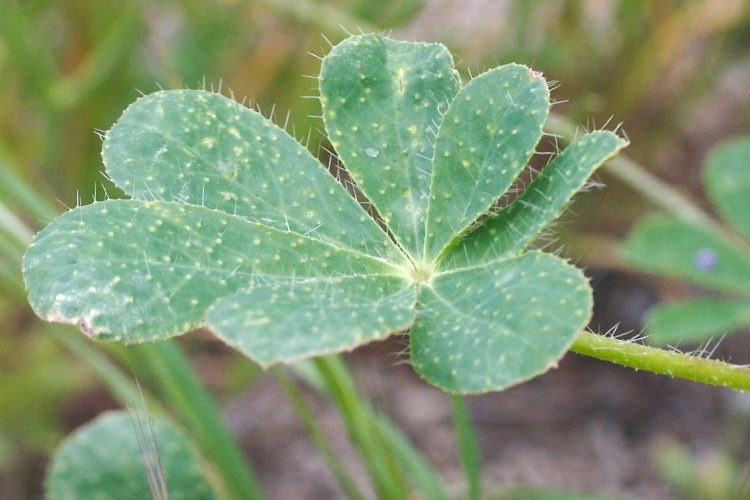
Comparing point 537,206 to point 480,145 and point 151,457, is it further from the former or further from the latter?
point 151,457

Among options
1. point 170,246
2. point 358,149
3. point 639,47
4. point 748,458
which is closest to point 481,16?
point 639,47

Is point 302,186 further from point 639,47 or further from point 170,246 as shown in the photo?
point 639,47

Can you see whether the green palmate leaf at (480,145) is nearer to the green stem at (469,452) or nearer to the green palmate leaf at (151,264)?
the green palmate leaf at (151,264)

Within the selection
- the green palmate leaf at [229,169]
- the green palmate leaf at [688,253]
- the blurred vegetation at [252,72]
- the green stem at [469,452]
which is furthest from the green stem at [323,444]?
the green palmate leaf at [688,253]

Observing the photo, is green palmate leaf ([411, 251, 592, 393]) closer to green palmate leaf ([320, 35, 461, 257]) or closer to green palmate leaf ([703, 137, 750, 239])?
green palmate leaf ([320, 35, 461, 257])

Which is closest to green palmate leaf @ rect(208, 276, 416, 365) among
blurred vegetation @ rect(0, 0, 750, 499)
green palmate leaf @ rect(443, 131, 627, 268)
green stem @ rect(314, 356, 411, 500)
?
green palmate leaf @ rect(443, 131, 627, 268)
